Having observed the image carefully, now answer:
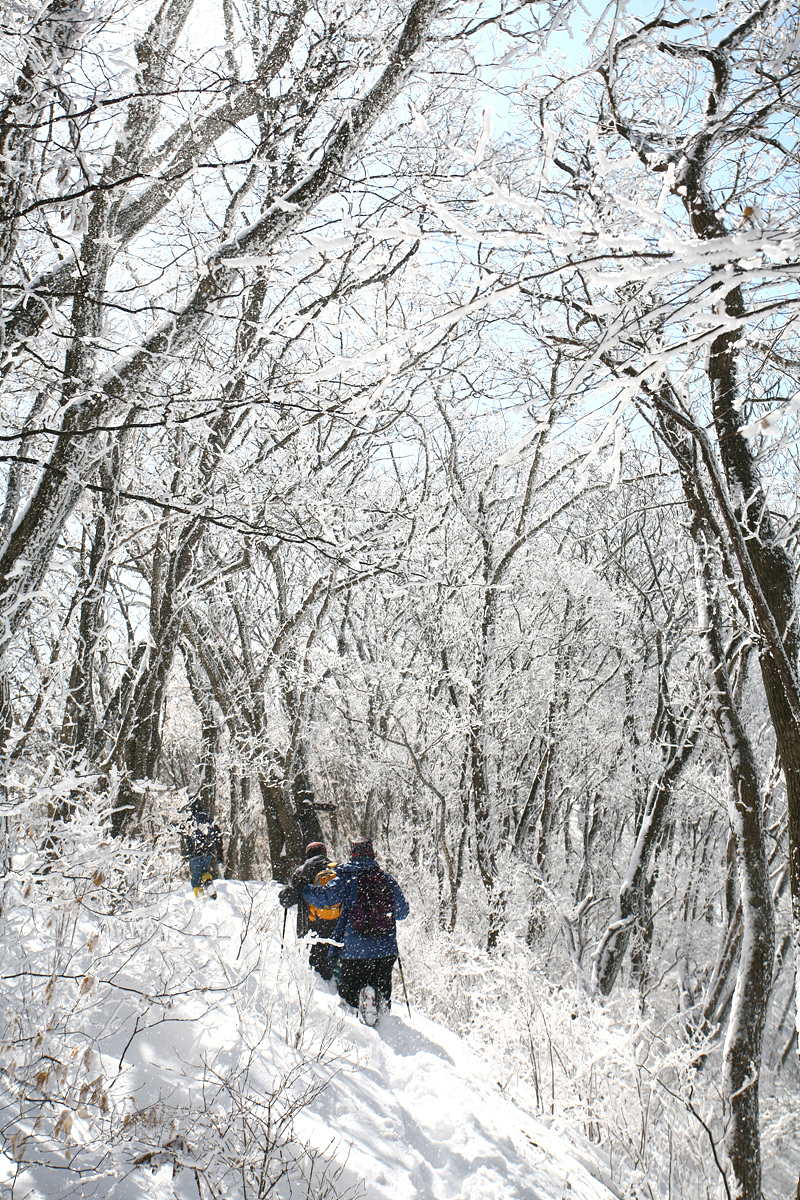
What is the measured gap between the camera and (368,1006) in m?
5.39

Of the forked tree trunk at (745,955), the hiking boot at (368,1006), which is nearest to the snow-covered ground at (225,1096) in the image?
A: the hiking boot at (368,1006)

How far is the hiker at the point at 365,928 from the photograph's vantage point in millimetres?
5520

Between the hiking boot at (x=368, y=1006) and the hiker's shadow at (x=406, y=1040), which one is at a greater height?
the hiking boot at (x=368, y=1006)

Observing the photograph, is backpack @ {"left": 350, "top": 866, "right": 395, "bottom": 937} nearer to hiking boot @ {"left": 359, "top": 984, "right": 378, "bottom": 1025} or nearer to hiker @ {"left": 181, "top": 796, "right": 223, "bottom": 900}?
hiking boot @ {"left": 359, "top": 984, "right": 378, "bottom": 1025}

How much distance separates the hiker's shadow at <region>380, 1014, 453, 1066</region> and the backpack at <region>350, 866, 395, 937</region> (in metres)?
0.67

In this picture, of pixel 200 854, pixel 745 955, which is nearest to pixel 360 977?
pixel 745 955

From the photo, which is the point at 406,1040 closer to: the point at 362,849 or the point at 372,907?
the point at 372,907

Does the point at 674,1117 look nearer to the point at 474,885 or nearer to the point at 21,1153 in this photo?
the point at 21,1153

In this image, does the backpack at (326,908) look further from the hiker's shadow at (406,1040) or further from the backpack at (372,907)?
the hiker's shadow at (406,1040)

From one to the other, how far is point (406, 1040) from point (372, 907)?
3.27 feet

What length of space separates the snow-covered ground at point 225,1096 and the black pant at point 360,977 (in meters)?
0.31

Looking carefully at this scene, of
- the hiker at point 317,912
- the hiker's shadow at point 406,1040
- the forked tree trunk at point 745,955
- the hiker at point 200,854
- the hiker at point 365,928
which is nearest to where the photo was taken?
the forked tree trunk at point 745,955

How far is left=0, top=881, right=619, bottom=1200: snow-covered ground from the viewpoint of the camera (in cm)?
266

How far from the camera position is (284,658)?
459 inches
